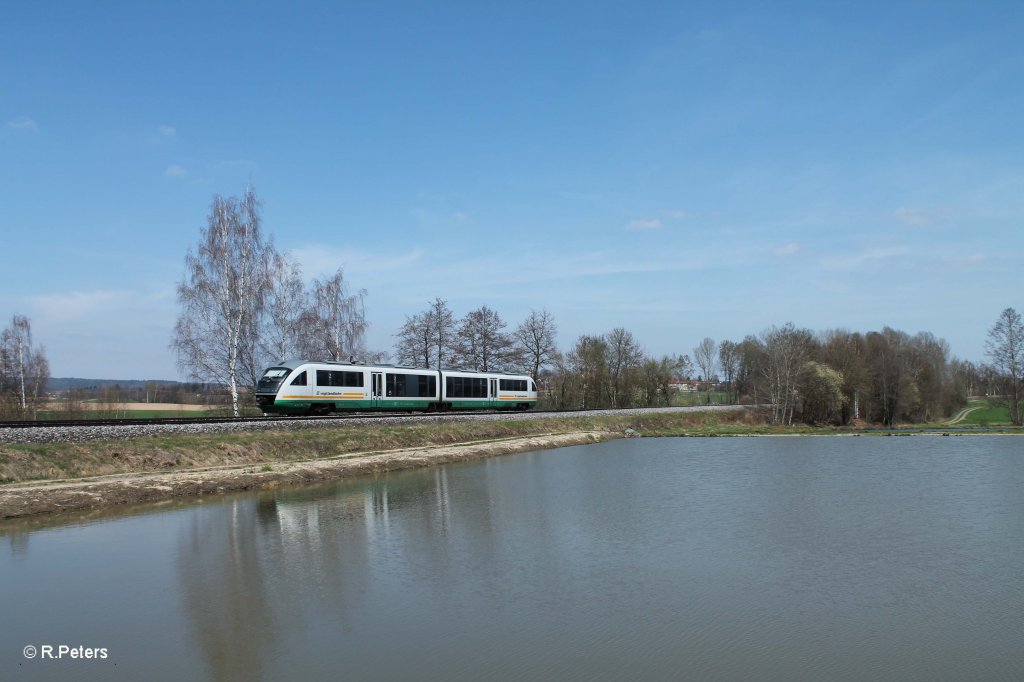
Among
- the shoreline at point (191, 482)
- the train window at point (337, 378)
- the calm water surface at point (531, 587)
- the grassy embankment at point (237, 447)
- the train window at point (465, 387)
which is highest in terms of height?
the train window at point (337, 378)

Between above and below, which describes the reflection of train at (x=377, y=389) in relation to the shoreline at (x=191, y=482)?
above

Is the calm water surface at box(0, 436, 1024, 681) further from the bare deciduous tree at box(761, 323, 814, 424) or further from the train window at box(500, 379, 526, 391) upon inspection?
the bare deciduous tree at box(761, 323, 814, 424)

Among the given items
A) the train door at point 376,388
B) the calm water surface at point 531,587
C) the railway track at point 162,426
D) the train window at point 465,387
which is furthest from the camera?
the train window at point 465,387

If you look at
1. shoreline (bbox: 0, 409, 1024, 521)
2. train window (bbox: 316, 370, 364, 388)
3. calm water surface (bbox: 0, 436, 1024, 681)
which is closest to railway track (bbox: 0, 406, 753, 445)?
shoreline (bbox: 0, 409, 1024, 521)

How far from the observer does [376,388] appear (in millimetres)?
39812

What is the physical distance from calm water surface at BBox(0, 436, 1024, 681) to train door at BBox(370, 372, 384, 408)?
16498 millimetres

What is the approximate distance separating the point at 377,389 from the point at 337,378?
334 centimetres

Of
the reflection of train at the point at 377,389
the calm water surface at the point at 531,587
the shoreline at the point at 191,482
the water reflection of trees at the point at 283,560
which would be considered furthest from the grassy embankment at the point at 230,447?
the water reflection of trees at the point at 283,560

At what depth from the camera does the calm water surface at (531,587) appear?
9391mm

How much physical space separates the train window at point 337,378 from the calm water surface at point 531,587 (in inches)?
541

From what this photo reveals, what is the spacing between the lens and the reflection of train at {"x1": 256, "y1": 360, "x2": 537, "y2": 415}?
114 feet

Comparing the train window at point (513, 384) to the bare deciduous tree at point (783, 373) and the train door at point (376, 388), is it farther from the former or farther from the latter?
the bare deciduous tree at point (783, 373)

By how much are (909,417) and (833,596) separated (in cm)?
7137

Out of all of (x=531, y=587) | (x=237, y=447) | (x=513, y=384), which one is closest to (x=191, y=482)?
(x=237, y=447)
